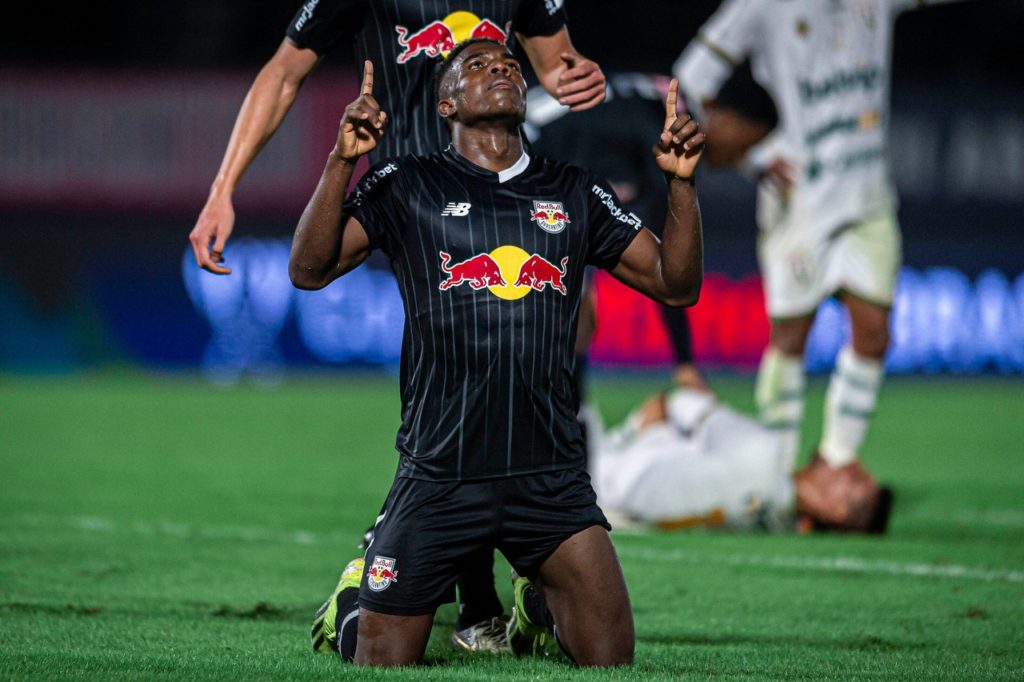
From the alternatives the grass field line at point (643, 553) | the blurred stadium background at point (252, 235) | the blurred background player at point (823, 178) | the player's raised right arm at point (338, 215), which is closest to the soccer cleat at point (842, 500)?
the blurred background player at point (823, 178)

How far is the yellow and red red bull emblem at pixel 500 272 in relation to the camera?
3.79m

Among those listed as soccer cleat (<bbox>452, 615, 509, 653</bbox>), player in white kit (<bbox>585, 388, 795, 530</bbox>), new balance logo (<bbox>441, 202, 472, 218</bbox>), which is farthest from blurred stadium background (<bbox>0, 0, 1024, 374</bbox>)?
new balance logo (<bbox>441, 202, 472, 218</bbox>)

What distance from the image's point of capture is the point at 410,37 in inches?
173

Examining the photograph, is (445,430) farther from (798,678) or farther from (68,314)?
(68,314)

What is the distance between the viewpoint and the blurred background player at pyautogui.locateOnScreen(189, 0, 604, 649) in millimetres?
4250

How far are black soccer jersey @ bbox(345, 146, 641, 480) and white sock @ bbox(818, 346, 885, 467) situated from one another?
3.40m

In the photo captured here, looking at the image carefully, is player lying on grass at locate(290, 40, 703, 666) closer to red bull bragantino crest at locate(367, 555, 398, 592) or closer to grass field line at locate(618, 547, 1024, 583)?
red bull bragantino crest at locate(367, 555, 398, 592)

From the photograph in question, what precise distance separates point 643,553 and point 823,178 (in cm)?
234

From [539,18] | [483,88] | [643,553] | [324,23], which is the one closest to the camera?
[483,88]

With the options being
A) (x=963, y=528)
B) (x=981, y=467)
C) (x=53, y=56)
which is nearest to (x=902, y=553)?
(x=963, y=528)

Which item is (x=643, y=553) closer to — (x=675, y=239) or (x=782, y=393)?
(x=782, y=393)

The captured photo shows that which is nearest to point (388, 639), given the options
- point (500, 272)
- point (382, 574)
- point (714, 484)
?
point (382, 574)

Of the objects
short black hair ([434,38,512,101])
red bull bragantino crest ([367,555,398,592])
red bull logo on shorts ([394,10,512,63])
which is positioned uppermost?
red bull logo on shorts ([394,10,512,63])

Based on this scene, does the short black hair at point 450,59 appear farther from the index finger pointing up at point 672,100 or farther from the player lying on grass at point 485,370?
the index finger pointing up at point 672,100
